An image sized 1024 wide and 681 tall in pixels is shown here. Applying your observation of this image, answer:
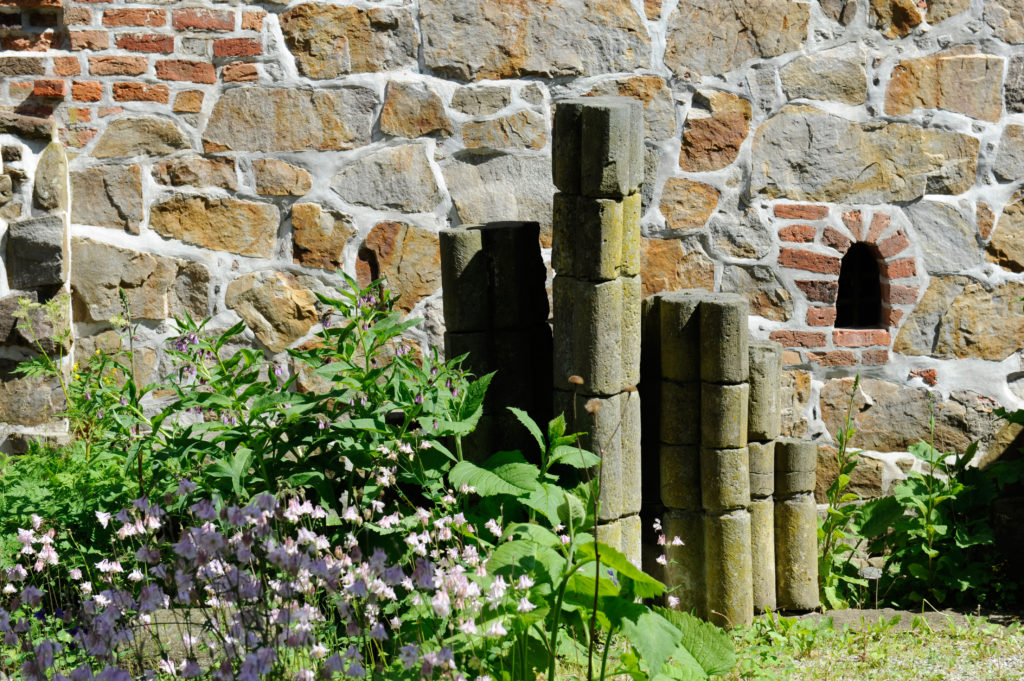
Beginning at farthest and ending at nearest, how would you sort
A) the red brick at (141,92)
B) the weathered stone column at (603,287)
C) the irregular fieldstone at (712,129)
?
the irregular fieldstone at (712,129), the red brick at (141,92), the weathered stone column at (603,287)

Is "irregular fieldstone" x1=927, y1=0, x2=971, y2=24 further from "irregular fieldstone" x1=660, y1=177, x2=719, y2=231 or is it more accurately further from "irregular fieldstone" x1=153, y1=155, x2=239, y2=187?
"irregular fieldstone" x1=153, y1=155, x2=239, y2=187

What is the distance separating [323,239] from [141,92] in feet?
3.36

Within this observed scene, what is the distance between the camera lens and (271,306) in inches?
200

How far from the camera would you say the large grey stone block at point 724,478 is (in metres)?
4.09

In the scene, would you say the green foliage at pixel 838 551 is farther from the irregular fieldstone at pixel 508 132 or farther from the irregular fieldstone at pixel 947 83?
the irregular fieldstone at pixel 508 132

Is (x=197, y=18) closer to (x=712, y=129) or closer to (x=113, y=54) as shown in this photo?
(x=113, y=54)

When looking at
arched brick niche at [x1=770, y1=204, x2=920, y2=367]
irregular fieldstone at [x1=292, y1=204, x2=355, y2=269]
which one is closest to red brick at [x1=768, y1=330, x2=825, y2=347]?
arched brick niche at [x1=770, y1=204, x2=920, y2=367]

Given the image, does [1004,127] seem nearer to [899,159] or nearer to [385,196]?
[899,159]

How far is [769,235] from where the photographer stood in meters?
5.30

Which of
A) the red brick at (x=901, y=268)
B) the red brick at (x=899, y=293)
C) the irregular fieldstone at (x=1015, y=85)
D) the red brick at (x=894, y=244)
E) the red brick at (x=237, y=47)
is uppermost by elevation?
the red brick at (x=237, y=47)

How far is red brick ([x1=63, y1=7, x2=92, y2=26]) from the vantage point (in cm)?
480

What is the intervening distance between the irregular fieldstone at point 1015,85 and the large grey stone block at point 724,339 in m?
2.27

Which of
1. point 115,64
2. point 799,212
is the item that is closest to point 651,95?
point 799,212

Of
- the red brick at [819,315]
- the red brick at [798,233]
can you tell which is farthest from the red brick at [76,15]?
the red brick at [819,315]
